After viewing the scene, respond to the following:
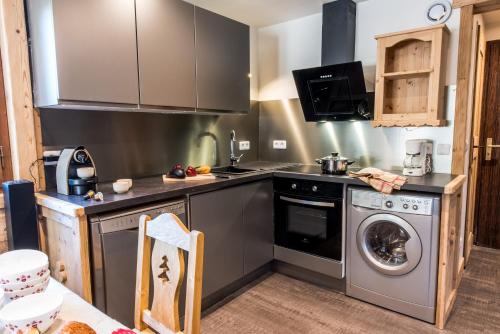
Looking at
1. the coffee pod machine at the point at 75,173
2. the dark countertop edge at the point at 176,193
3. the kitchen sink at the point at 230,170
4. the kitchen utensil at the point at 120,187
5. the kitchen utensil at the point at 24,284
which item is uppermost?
the coffee pod machine at the point at 75,173

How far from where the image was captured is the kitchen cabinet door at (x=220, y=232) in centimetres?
219

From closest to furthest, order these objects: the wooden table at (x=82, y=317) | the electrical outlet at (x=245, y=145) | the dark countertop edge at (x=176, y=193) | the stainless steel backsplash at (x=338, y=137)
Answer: the wooden table at (x=82, y=317), the dark countertop edge at (x=176, y=193), the stainless steel backsplash at (x=338, y=137), the electrical outlet at (x=245, y=145)

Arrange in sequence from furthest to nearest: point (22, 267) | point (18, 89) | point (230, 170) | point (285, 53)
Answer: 1. point (285, 53)
2. point (230, 170)
3. point (18, 89)
4. point (22, 267)

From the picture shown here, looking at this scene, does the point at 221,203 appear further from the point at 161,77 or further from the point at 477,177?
the point at 477,177

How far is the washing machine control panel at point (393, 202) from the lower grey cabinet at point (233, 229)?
0.75 metres

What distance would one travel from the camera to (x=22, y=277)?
3.24 feet

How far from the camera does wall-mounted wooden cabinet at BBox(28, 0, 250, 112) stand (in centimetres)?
174

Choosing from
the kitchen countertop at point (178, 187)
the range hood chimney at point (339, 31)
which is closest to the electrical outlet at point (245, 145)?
the kitchen countertop at point (178, 187)

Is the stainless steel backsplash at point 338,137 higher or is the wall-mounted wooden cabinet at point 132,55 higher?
the wall-mounted wooden cabinet at point 132,55

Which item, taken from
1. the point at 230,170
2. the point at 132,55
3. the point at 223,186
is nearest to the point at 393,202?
the point at 223,186

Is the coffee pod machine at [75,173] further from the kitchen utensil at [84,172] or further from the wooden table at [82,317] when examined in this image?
the wooden table at [82,317]

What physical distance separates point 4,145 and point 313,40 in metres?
2.63

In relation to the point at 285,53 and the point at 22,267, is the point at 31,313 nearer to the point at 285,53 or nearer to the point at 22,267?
the point at 22,267

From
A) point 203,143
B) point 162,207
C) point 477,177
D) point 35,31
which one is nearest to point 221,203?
point 162,207
